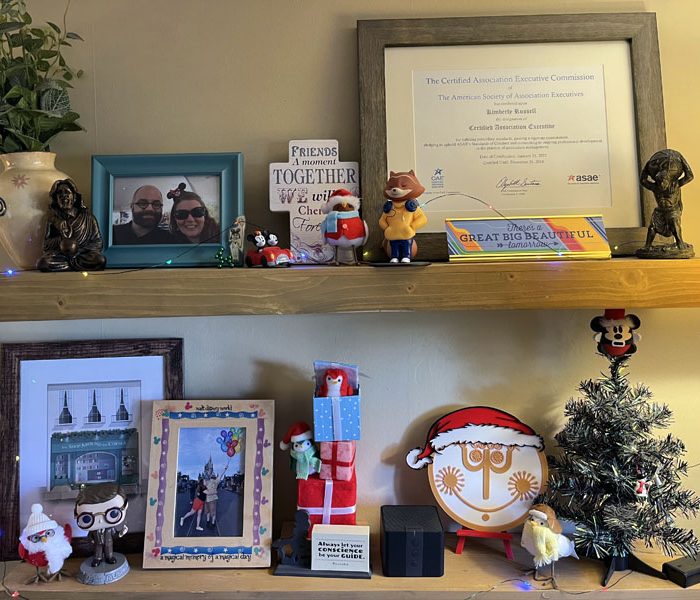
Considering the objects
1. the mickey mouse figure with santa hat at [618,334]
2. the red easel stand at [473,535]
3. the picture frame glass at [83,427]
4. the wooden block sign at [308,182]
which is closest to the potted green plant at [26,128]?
the picture frame glass at [83,427]

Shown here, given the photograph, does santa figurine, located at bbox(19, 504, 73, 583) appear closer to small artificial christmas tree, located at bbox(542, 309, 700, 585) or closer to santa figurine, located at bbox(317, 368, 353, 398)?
santa figurine, located at bbox(317, 368, 353, 398)

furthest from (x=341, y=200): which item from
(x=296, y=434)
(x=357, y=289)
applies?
(x=296, y=434)

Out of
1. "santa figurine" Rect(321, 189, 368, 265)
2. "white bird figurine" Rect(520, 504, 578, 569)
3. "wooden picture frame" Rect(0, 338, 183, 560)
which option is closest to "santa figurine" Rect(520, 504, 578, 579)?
"white bird figurine" Rect(520, 504, 578, 569)

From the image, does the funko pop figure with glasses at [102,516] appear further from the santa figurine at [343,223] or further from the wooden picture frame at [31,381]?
the santa figurine at [343,223]

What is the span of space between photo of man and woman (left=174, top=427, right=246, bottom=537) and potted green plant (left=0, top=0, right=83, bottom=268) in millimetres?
398

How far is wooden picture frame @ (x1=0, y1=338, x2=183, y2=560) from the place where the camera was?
990 mm

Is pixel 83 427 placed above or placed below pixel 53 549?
above

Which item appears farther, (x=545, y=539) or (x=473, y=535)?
(x=473, y=535)

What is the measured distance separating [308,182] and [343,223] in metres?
0.16

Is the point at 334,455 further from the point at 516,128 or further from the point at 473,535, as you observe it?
the point at 516,128

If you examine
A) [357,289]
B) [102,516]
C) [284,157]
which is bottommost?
[102,516]

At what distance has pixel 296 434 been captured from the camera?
97 centimetres

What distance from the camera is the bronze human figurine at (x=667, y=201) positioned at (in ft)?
2.90

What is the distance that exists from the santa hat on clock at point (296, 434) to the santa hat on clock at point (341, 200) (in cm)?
36
